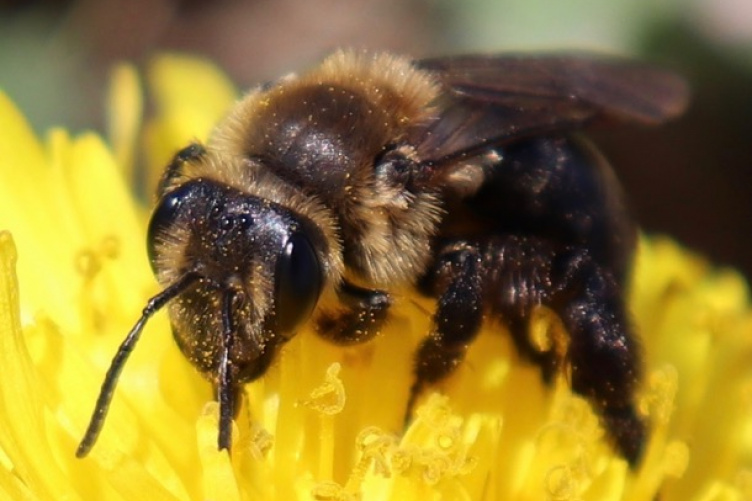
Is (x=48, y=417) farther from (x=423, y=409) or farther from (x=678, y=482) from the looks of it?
(x=678, y=482)

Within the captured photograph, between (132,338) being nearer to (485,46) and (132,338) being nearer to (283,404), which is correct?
(283,404)

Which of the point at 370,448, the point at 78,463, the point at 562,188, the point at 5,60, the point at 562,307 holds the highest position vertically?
the point at 562,188

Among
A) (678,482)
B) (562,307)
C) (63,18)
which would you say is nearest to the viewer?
(562,307)

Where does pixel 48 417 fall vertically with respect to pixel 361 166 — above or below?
below

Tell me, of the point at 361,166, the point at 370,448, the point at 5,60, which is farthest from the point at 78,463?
the point at 5,60

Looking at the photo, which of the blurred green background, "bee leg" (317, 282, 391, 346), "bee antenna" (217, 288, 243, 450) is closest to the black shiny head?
"bee antenna" (217, 288, 243, 450)

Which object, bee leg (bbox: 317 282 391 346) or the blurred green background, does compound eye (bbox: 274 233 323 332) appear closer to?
bee leg (bbox: 317 282 391 346)
